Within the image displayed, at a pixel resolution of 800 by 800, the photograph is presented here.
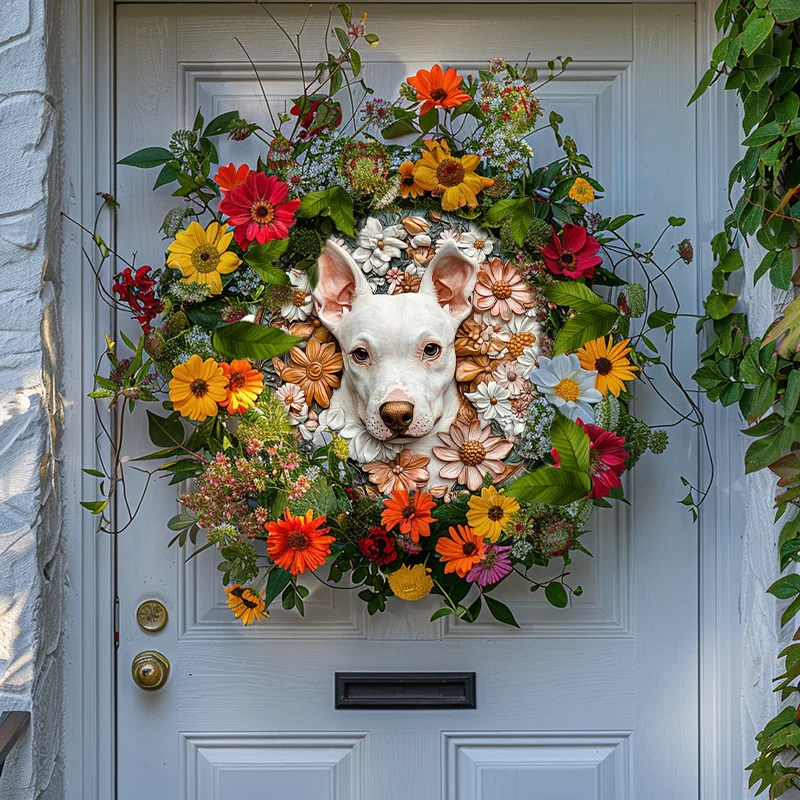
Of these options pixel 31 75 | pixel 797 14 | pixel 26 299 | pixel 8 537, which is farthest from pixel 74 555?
pixel 797 14

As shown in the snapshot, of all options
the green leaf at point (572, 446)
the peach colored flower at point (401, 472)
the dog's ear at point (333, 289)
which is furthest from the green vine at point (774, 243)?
the dog's ear at point (333, 289)

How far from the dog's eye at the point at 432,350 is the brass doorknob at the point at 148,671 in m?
0.69

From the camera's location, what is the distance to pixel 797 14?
1103 millimetres

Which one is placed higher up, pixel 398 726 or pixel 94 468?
pixel 94 468

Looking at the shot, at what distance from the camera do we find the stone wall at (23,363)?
1.26 metres

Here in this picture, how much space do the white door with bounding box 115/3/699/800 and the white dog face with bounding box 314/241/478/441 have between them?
330mm

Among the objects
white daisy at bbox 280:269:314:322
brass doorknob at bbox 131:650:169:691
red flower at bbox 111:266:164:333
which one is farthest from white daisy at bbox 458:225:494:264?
brass doorknob at bbox 131:650:169:691

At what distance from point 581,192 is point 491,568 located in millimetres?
572

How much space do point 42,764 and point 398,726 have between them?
562mm

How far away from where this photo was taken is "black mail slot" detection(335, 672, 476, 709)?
1.41m

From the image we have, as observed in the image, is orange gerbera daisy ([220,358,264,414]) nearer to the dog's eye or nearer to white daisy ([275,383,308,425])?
white daisy ([275,383,308,425])

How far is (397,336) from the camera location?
1242 mm

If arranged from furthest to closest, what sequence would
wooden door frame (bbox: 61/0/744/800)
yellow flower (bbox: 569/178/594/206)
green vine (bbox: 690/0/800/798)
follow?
wooden door frame (bbox: 61/0/744/800)
yellow flower (bbox: 569/178/594/206)
green vine (bbox: 690/0/800/798)

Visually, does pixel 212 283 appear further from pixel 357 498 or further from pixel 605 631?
pixel 605 631
